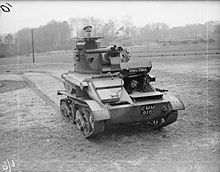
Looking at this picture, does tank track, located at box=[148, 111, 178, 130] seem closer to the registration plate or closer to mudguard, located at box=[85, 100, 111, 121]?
the registration plate

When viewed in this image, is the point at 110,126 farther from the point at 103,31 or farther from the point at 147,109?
the point at 103,31

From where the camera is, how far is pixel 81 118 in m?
8.83

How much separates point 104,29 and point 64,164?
8804 mm

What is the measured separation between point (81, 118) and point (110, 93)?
4.61ft

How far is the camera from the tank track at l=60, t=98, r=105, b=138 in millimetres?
7698

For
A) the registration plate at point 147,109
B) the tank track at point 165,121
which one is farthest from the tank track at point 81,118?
the tank track at point 165,121

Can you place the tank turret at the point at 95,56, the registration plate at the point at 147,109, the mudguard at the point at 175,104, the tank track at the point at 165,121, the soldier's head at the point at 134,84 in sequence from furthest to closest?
the tank turret at the point at 95,56 → the soldier's head at the point at 134,84 → the tank track at the point at 165,121 → the mudguard at the point at 175,104 → the registration plate at the point at 147,109

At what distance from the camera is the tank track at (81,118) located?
7.70 m

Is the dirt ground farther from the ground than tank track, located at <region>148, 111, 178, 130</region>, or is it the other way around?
tank track, located at <region>148, 111, 178, 130</region>

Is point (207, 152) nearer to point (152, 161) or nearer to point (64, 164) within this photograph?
point (152, 161)

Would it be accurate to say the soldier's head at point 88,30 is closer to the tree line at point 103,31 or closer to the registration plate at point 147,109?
the tree line at point 103,31

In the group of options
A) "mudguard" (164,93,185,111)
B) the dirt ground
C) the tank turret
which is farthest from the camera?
the tank turret

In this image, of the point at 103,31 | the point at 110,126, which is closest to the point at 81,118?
the point at 110,126

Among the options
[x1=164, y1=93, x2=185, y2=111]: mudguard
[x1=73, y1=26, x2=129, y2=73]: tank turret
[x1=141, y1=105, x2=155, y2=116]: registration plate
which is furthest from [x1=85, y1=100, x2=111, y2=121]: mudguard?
[x1=164, y1=93, x2=185, y2=111]: mudguard
